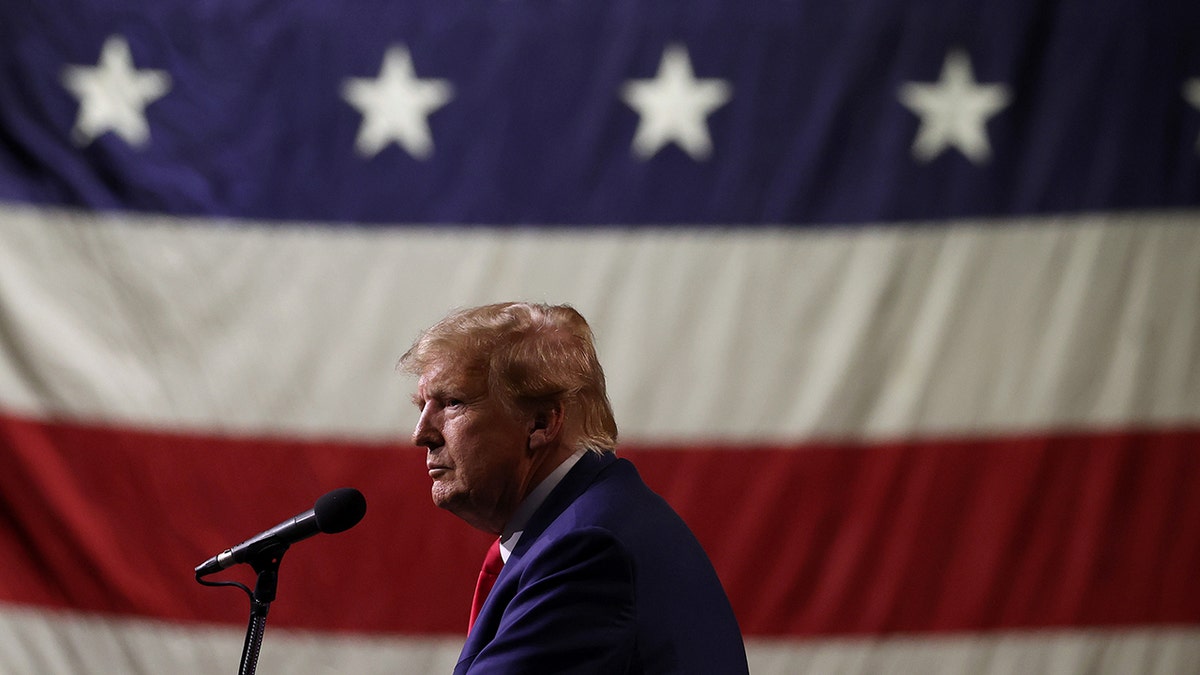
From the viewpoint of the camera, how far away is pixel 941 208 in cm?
221

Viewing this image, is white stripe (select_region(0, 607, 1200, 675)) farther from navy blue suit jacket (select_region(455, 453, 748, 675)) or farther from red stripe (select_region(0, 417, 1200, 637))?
navy blue suit jacket (select_region(455, 453, 748, 675))

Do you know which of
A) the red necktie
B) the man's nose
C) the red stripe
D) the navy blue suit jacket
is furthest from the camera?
the red stripe

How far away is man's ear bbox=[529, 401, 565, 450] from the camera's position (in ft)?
4.41

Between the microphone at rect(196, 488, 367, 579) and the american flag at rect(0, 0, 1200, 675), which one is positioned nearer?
the microphone at rect(196, 488, 367, 579)

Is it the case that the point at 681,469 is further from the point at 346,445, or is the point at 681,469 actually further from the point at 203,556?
the point at 203,556

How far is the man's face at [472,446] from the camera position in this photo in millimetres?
1340

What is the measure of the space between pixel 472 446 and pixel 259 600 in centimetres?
27

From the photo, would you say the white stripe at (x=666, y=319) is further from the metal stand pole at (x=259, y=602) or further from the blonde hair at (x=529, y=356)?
the metal stand pole at (x=259, y=602)

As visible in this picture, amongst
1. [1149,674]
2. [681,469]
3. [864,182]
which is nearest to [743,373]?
[681,469]

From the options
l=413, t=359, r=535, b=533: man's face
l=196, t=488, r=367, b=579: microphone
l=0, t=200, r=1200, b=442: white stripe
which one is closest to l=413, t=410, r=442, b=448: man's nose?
l=413, t=359, r=535, b=533: man's face

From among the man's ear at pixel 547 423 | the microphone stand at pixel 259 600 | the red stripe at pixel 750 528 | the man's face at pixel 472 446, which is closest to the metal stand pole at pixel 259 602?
the microphone stand at pixel 259 600

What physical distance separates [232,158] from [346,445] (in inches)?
23.1

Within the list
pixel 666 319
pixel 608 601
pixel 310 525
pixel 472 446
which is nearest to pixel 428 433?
pixel 472 446

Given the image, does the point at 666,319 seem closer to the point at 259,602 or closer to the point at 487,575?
the point at 487,575
